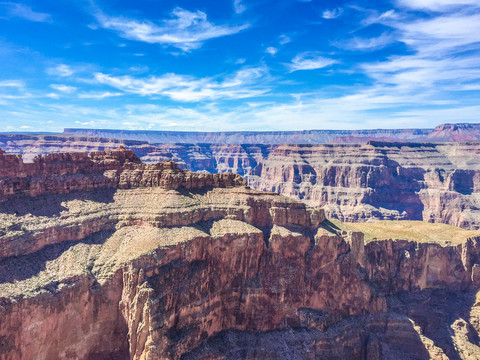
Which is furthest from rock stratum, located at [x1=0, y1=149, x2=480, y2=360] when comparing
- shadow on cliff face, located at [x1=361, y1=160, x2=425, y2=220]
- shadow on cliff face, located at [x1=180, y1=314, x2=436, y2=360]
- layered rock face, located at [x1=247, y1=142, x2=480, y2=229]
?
shadow on cliff face, located at [x1=361, y1=160, x2=425, y2=220]

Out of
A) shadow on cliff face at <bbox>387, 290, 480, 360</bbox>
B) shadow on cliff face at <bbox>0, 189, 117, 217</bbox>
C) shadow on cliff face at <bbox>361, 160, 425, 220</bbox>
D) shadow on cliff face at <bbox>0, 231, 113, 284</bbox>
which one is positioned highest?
shadow on cliff face at <bbox>0, 189, 117, 217</bbox>

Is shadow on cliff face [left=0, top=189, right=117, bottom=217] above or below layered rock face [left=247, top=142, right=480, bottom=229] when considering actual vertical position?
above

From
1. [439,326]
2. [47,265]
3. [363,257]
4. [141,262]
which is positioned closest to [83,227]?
[47,265]

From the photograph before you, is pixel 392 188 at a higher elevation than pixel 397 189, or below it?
higher

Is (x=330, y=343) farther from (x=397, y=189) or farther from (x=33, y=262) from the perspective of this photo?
(x=397, y=189)

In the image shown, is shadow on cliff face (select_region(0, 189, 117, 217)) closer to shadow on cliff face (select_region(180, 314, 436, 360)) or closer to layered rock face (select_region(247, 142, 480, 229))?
shadow on cliff face (select_region(180, 314, 436, 360))

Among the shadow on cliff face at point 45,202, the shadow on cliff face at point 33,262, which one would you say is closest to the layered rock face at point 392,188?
the shadow on cliff face at point 45,202

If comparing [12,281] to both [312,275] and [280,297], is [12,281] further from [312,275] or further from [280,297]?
[312,275]

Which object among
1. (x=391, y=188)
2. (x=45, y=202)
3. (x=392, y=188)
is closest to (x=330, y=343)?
(x=45, y=202)
